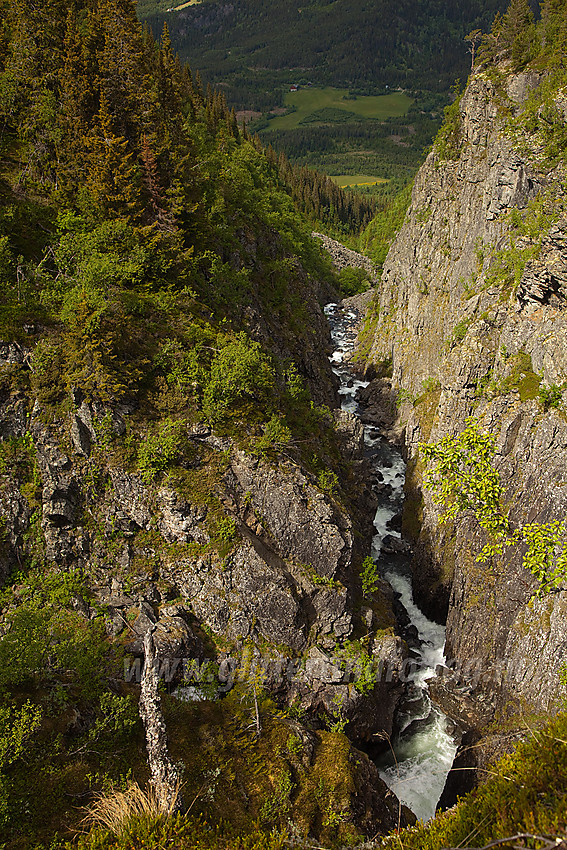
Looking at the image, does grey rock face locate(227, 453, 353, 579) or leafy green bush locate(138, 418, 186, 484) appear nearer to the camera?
leafy green bush locate(138, 418, 186, 484)

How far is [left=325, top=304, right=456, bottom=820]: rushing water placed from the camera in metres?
24.4

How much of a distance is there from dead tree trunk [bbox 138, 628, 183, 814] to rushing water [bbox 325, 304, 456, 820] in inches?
263

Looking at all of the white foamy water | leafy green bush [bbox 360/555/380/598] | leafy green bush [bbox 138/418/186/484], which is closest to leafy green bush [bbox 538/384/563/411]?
leafy green bush [bbox 360/555/380/598]

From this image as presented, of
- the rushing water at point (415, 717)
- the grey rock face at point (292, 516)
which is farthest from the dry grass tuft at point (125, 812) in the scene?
the grey rock face at point (292, 516)

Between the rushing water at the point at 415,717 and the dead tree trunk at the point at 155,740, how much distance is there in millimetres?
6679

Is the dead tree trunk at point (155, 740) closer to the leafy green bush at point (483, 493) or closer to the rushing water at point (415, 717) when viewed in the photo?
the rushing water at point (415, 717)

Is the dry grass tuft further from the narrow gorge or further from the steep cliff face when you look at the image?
the steep cliff face

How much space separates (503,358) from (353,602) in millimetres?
18479

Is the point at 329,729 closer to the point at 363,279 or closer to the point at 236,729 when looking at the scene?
the point at 236,729

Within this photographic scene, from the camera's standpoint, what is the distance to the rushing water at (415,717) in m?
24.4

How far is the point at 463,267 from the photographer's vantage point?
46.2 meters

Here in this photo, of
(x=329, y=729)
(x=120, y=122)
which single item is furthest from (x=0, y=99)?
(x=329, y=729)

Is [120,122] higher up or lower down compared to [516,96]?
lower down

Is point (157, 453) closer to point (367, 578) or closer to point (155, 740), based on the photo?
point (155, 740)
